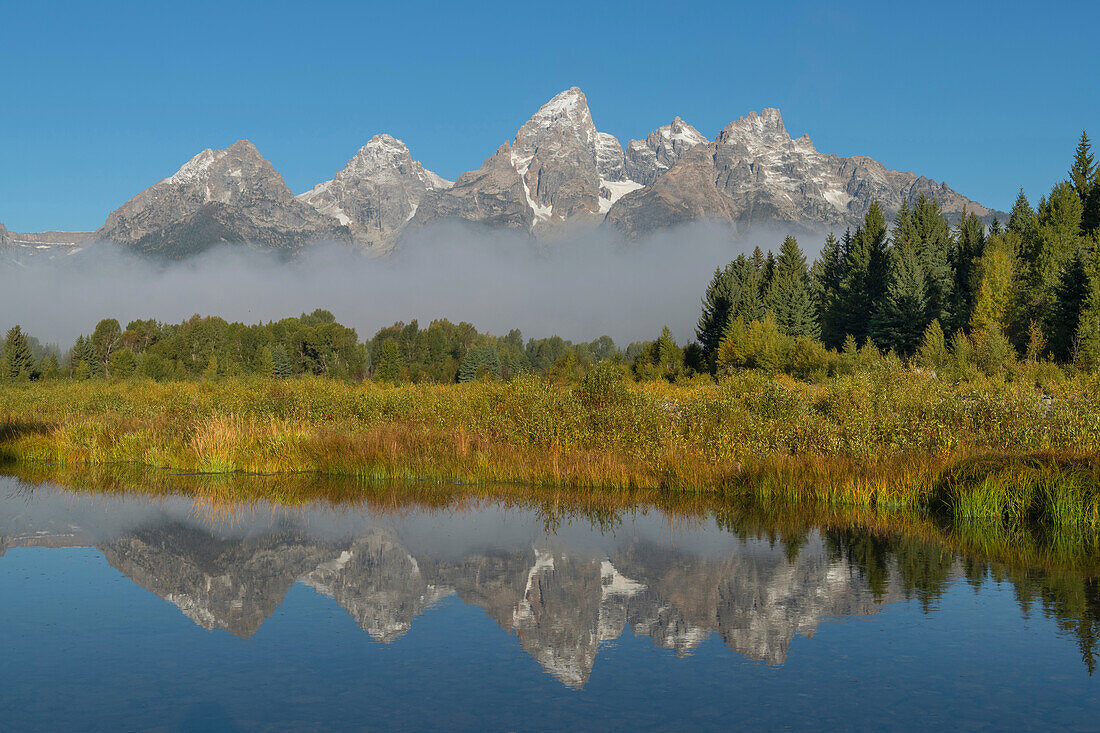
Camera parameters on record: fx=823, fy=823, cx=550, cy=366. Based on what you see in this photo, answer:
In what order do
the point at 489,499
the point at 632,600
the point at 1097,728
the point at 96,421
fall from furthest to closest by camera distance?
the point at 96,421 → the point at 489,499 → the point at 632,600 → the point at 1097,728

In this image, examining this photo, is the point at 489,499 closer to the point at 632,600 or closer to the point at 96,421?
the point at 632,600

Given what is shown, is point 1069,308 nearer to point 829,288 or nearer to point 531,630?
point 829,288

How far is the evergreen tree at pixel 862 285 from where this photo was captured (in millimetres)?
85000

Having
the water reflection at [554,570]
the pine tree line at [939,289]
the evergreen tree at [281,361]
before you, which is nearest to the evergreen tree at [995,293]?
the pine tree line at [939,289]

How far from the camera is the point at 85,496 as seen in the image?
63.9ft

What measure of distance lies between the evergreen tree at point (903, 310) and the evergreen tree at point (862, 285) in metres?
7.12

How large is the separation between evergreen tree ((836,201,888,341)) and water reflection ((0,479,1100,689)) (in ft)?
236

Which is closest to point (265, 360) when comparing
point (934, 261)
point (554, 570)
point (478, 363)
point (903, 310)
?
point (478, 363)

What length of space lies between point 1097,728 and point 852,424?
13.5 meters

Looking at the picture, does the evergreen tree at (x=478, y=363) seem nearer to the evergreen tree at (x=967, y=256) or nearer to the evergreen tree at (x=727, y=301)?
the evergreen tree at (x=727, y=301)

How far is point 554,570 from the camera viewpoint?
12.4 metres

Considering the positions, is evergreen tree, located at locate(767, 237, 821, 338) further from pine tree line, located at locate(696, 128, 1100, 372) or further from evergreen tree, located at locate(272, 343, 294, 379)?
evergreen tree, located at locate(272, 343, 294, 379)

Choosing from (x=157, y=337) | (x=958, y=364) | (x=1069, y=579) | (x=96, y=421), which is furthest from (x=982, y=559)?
(x=157, y=337)

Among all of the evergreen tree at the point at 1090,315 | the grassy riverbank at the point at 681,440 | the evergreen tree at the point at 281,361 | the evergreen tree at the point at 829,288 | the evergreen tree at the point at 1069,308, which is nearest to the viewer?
the grassy riverbank at the point at 681,440
